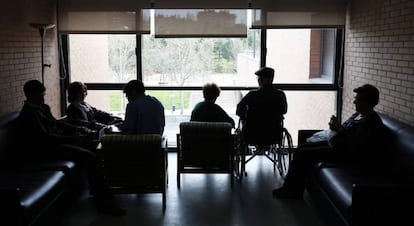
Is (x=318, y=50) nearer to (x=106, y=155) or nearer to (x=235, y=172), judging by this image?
(x=235, y=172)

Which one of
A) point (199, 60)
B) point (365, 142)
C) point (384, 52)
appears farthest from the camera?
point (199, 60)

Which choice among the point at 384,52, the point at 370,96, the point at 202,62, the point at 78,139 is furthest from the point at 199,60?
the point at 370,96

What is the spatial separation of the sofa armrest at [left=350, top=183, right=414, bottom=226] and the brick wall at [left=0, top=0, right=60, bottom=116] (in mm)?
3360

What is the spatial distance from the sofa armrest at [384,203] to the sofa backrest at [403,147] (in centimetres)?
65

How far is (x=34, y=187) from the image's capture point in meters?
3.26

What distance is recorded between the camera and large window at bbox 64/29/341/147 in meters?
5.96

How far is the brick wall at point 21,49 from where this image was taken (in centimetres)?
441

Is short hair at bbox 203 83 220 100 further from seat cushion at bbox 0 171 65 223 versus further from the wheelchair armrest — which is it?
seat cushion at bbox 0 171 65 223

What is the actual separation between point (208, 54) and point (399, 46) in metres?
2.55

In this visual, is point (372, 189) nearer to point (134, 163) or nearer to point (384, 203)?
point (384, 203)

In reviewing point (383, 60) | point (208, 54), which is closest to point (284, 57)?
point (208, 54)

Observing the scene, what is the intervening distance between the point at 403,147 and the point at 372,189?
0.94 metres

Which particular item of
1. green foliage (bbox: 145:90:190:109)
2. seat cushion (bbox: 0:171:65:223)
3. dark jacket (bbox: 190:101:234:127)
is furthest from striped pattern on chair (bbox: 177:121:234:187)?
green foliage (bbox: 145:90:190:109)

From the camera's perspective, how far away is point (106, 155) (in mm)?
3809
